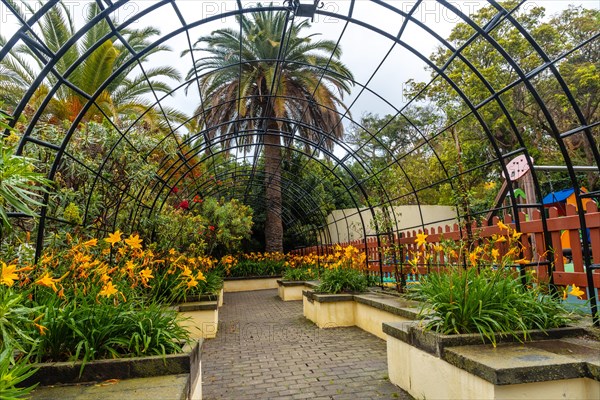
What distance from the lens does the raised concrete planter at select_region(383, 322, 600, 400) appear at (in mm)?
2395

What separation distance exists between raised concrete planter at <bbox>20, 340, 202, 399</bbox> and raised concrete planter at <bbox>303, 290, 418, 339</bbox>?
332 cm

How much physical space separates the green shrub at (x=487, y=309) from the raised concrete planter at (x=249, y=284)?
12.5 m

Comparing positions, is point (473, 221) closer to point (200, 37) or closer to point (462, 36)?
point (200, 37)

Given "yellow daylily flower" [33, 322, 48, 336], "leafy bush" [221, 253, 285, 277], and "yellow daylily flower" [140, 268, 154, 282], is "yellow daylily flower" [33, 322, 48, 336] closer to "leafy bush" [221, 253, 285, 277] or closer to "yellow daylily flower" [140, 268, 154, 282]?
"yellow daylily flower" [140, 268, 154, 282]

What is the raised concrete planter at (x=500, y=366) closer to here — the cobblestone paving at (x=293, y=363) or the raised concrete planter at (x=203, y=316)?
the cobblestone paving at (x=293, y=363)

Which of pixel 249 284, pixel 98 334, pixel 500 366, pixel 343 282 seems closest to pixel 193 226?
pixel 343 282

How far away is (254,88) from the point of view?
46.8ft

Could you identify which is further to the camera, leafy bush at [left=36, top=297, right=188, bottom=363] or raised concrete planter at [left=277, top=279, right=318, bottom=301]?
raised concrete planter at [left=277, top=279, right=318, bottom=301]

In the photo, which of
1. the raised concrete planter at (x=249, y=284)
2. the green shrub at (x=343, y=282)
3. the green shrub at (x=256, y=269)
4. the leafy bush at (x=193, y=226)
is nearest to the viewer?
the green shrub at (x=343, y=282)

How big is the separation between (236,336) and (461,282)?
438 cm

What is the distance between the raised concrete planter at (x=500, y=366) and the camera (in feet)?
7.86

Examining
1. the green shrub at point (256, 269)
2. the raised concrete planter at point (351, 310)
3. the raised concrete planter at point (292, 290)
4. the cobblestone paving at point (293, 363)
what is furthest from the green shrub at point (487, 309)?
the green shrub at point (256, 269)

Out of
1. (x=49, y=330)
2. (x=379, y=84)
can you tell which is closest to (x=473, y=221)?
(x=379, y=84)

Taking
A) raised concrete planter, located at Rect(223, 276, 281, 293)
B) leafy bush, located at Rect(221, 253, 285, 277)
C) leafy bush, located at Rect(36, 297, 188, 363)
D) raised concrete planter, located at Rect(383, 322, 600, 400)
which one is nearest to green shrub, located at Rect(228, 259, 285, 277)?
leafy bush, located at Rect(221, 253, 285, 277)
